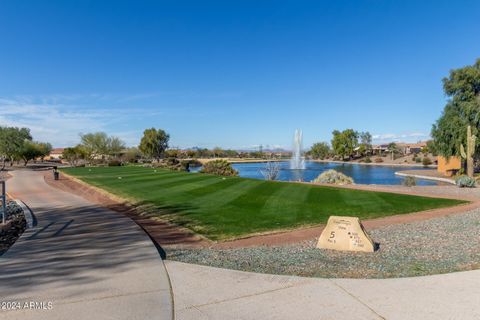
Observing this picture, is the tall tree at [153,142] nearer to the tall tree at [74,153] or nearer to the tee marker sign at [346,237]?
the tall tree at [74,153]

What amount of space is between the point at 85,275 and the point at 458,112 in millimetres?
39978

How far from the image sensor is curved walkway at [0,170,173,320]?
3885 mm

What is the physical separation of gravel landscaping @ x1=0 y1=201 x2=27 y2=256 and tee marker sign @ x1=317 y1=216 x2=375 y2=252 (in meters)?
6.97

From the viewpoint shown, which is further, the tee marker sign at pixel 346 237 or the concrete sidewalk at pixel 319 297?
the tee marker sign at pixel 346 237

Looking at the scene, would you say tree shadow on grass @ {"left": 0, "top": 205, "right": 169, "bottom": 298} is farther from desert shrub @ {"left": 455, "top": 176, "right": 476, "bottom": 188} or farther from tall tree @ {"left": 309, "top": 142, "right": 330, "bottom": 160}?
tall tree @ {"left": 309, "top": 142, "right": 330, "bottom": 160}

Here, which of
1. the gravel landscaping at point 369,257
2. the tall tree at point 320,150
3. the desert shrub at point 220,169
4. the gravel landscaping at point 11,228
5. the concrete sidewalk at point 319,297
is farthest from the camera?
the tall tree at point 320,150

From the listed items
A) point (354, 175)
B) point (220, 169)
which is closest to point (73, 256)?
point (220, 169)

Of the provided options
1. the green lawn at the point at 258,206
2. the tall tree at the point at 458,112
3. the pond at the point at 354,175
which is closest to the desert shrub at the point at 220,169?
the pond at the point at 354,175

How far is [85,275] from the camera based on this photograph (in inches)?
197

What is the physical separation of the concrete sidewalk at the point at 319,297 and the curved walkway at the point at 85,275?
16.3 inches

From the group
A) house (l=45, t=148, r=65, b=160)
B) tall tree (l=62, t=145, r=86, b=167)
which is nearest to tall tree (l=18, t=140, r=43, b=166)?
tall tree (l=62, t=145, r=86, b=167)

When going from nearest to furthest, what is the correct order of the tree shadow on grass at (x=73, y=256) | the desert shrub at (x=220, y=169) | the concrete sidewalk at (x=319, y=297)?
the concrete sidewalk at (x=319, y=297) → the tree shadow on grass at (x=73, y=256) → the desert shrub at (x=220, y=169)

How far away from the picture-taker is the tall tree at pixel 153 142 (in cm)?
8544

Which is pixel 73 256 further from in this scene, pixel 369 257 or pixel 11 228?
pixel 369 257
